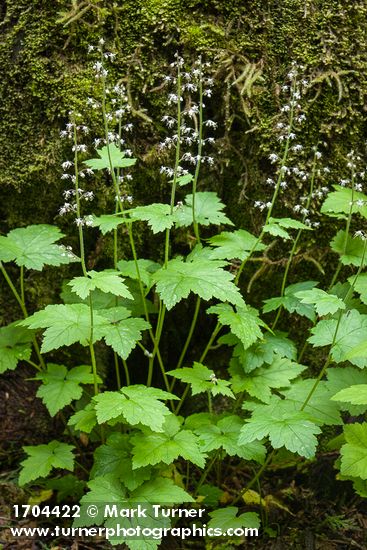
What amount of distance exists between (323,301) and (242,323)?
45cm

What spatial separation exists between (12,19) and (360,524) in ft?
11.7

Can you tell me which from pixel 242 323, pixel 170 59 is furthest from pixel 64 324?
pixel 170 59

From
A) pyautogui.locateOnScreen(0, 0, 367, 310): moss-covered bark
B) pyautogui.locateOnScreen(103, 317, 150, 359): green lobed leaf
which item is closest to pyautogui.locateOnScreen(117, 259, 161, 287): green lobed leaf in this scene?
pyautogui.locateOnScreen(103, 317, 150, 359): green lobed leaf

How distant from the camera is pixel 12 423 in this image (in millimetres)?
3701

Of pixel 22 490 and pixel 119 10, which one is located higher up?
pixel 119 10

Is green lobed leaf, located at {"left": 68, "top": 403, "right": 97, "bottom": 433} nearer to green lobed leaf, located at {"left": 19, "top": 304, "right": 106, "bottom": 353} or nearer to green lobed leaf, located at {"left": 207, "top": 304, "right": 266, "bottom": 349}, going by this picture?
green lobed leaf, located at {"left": 19, "top": 304, "right": 106, "bottom": 353}

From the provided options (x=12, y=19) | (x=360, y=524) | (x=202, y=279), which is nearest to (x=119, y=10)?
(x=12, y=19)

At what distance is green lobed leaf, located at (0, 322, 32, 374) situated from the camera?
3.23m

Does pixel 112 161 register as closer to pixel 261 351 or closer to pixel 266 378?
pixel 261 351

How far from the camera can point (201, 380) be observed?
300 cm

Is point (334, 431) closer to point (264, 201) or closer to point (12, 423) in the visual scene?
point (264, 201)

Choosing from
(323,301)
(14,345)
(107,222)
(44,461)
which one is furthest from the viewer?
(14,345)

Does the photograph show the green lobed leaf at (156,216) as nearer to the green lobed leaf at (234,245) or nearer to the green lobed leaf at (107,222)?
the green lobed leaf at (107,222)

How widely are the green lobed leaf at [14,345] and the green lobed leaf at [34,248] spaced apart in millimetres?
361
